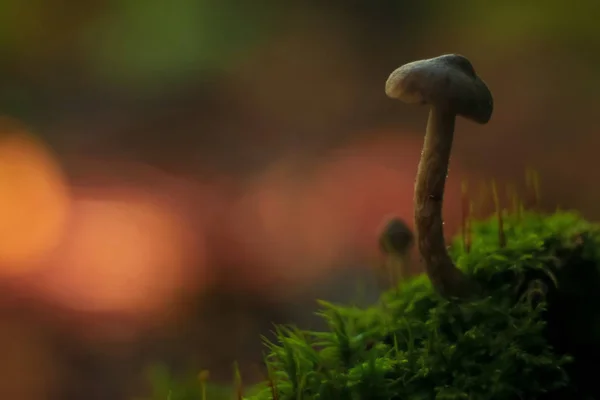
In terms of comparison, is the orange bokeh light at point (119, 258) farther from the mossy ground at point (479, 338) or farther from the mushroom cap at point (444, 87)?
the mushroom cap at point (444, 87)

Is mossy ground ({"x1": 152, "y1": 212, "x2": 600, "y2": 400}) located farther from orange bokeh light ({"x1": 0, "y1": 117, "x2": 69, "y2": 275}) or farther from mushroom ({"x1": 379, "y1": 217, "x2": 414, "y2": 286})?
orange bokeh light ({"x1": 0, "y1": 117, "x2": 69, "y2": 275})

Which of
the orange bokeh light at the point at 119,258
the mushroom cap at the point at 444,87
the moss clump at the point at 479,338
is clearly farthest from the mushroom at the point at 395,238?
the orange bokeh light at the point at 119,258

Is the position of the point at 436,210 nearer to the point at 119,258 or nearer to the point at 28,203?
the point at 119,258

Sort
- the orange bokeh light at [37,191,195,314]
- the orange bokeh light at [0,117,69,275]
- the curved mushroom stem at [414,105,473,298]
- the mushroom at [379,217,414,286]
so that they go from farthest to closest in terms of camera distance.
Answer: the orange bokeh light at [0,117,69,275]
the orange bokeh light at [37,191,195,314]
the mushroom at [379,217,414,286]
the curved mushroom stem at [414,105,473,298]

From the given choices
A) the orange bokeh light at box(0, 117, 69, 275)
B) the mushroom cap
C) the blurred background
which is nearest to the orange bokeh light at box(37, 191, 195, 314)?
the blurred background

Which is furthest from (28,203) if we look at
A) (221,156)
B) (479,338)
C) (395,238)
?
(479,338)

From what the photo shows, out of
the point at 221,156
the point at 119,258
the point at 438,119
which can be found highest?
the point at 221,156

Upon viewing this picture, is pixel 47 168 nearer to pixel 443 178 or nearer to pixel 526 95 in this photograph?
pixel 526 95
